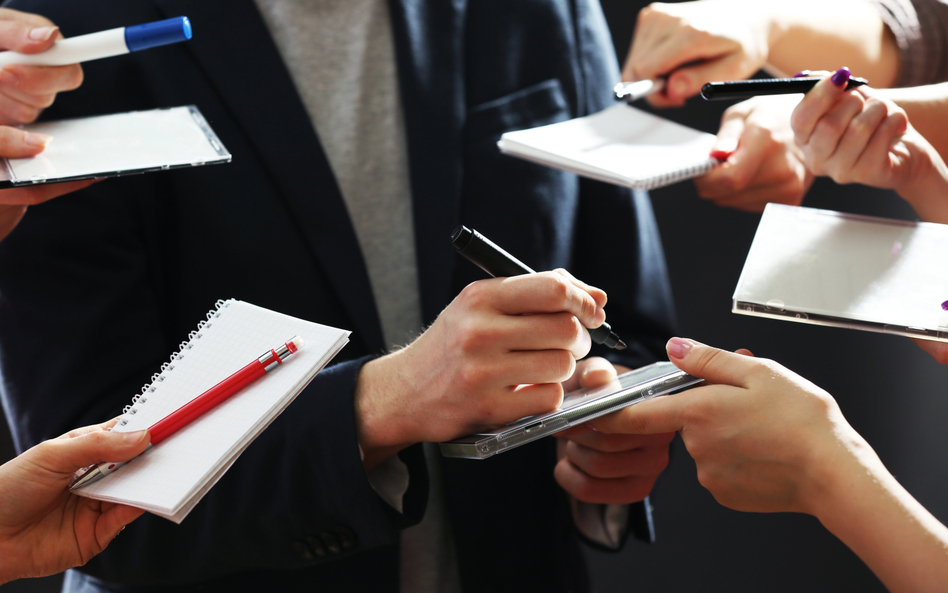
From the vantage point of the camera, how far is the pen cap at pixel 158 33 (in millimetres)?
595

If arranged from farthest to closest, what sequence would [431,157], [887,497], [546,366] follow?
[431,157]
[546,366]
[887,497]

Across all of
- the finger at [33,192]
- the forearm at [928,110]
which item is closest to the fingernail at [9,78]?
the finger at [33,192]

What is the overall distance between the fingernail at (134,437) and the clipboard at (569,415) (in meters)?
0.24

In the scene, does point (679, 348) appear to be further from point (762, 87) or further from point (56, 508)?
point (56, 508)

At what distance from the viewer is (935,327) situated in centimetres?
51

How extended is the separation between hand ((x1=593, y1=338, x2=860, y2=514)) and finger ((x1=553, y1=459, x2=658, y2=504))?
264 mm

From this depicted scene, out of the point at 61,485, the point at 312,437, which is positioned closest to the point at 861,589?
the point at 312,437

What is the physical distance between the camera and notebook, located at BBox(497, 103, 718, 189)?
71 centimetres

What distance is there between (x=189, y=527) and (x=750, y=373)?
56cm

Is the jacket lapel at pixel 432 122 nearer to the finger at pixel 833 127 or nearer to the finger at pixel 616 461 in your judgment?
the finger at pixel 616 461

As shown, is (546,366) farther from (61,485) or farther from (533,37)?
(533,37)

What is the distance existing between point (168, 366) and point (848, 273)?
23.0 inches

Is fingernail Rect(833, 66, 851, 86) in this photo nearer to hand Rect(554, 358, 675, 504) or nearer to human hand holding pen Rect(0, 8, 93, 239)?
hand Rect(554, 358, 675, 504)

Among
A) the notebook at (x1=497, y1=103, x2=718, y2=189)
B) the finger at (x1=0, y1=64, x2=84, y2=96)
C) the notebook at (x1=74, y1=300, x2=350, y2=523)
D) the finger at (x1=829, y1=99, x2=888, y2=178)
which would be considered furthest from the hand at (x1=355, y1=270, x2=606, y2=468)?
the finger at (x1=0, y1=64, x2=84, y2=96)
